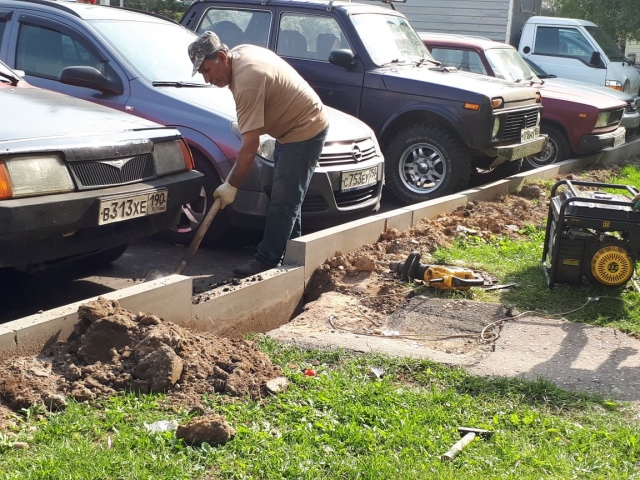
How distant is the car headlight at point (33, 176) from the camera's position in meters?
4.46

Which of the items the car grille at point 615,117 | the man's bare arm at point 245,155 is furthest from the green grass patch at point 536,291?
the car grille at point 615,117

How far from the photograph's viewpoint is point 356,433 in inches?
144

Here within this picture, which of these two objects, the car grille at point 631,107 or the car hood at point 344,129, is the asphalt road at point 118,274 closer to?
the car hood at point 344,129

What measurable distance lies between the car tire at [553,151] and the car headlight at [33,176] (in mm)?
8277

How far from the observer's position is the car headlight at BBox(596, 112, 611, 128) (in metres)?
11.7

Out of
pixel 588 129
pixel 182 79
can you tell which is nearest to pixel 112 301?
pixel 182 79

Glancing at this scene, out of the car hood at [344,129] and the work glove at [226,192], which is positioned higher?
the car hood at [344,129]

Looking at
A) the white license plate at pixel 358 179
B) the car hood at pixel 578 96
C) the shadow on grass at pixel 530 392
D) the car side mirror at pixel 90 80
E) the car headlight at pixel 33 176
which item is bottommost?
the shadow on grass at pixel 530 392

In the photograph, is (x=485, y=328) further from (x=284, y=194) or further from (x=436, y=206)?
(x=436, y=206)

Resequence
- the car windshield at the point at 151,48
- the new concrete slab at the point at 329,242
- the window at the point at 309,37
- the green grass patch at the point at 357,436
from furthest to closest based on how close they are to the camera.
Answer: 1. the window at the point at 309,37
2. the car windshield at the point at 151,48
3. the new concrete slab at the point at 329,242
4. the green grass patch at the point at 357,436

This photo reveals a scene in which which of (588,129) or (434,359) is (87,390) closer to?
(434,359)

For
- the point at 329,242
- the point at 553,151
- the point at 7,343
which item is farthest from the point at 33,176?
the point at 553,151

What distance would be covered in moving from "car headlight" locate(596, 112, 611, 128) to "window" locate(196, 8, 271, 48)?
4.90m

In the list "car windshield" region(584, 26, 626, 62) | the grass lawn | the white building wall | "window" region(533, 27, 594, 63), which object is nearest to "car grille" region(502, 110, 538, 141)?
the grass lawn
